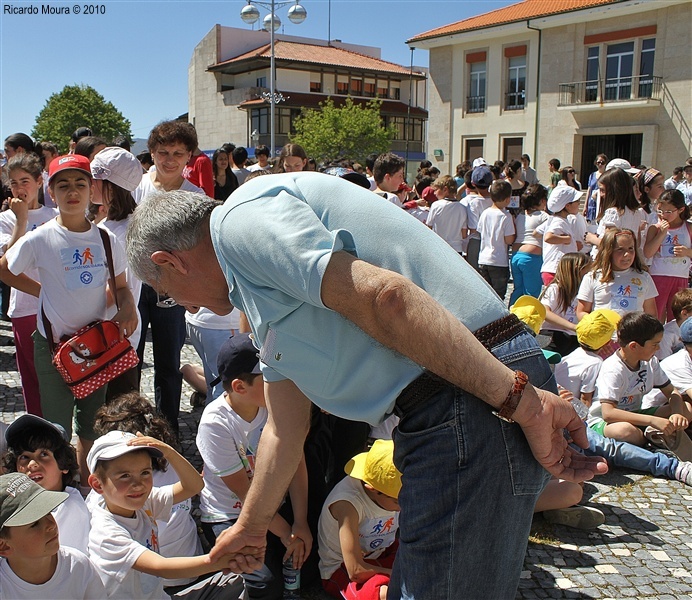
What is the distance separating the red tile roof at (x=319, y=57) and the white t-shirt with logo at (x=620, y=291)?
4521cm

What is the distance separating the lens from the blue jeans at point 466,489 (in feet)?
5.19

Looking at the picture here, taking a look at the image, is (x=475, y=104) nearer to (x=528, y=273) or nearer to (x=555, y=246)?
(x=528, y=273)

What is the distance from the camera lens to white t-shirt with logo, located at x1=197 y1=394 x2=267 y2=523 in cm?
314

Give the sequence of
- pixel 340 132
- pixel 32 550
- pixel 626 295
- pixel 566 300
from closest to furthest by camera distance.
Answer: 1. pixel 32 550
2. pixel 626 295
3. pixel 566 300
4. pixel 340 132

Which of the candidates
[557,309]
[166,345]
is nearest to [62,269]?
[166,345]

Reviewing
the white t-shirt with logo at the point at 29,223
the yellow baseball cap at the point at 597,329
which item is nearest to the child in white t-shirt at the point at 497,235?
the yellow baseball cap at the point at 597,329

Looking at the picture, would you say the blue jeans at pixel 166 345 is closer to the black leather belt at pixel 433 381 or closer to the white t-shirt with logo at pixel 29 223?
the white t-shirt with logo at pixel 29 223

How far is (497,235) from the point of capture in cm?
780

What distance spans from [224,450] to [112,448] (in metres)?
0.60

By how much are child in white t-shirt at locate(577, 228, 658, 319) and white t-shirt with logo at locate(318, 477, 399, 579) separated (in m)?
3.17

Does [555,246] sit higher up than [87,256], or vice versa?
[87,256]

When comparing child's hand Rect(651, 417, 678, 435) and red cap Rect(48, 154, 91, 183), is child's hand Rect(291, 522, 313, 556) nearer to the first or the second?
red cap Rect(48, 154, 91, 183)

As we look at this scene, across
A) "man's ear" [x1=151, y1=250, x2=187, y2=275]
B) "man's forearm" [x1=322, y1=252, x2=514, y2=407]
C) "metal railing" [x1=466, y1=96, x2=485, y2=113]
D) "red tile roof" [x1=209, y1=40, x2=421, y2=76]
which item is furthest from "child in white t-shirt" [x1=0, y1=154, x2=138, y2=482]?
"red tile roof" [x1=209, y1=40, x2=421, y2=76]

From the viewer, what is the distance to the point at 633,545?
11.6 feet
